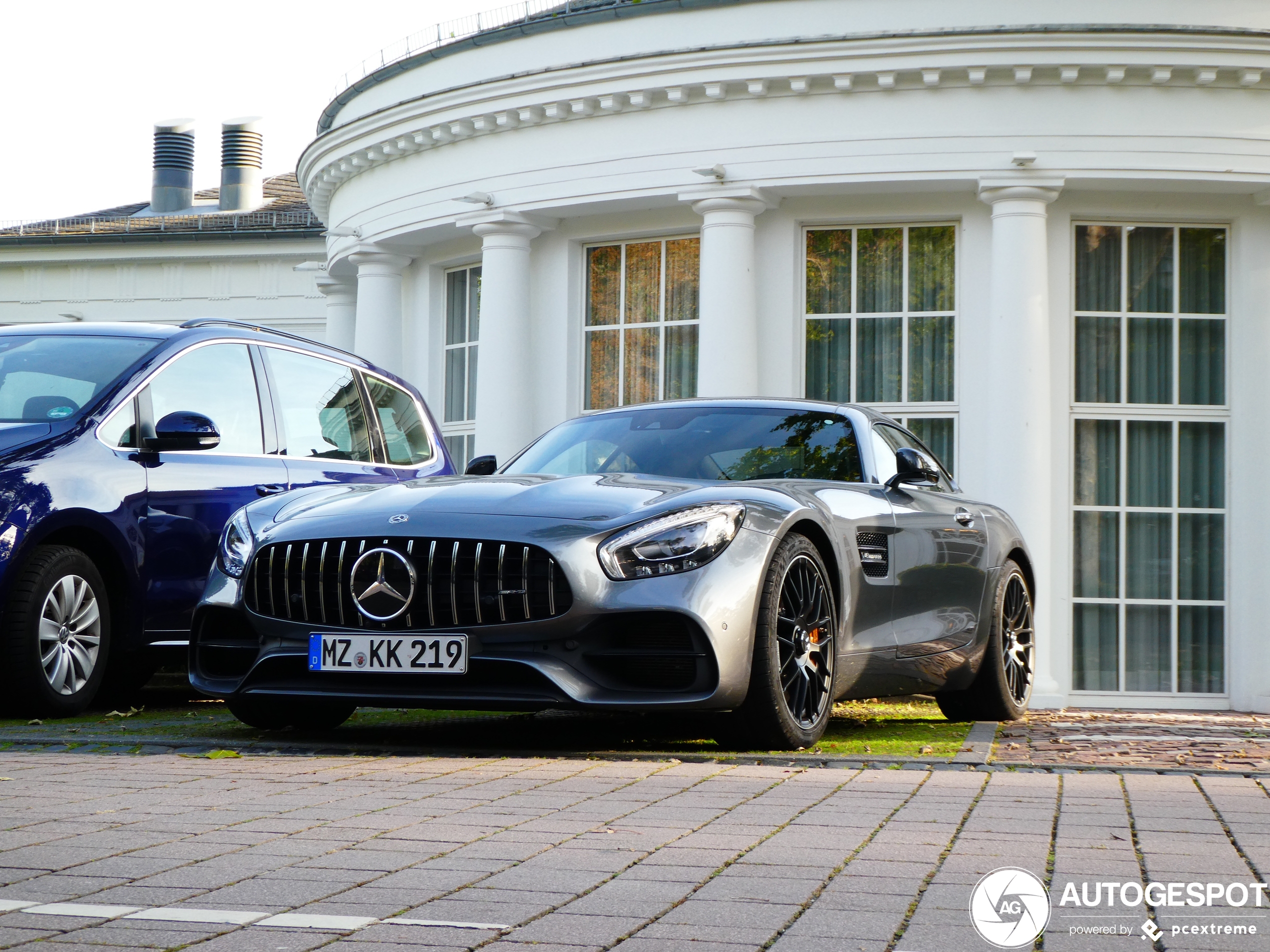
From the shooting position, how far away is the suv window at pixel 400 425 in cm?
948

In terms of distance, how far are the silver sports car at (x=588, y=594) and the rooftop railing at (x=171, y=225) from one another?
→ 22.9m

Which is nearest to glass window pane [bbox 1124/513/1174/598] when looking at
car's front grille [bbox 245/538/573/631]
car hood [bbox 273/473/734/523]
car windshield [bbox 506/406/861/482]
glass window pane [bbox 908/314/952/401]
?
glass window pane [bbox 908/314/952/401]

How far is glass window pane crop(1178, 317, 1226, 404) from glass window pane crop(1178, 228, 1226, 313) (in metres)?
0.14

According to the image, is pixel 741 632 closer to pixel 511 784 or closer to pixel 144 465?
pixel 511 784

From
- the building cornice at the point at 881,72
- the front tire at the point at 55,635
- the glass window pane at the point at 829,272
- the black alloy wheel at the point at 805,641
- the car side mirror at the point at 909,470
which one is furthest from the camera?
the glass window pane at the point at 829,272

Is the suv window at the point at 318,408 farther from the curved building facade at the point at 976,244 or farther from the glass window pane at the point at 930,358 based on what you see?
the glass window pane at the point at 930,358

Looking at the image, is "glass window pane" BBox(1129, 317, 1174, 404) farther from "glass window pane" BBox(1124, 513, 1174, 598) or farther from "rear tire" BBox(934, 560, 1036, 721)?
"rear tire" BBox(934, 560, 1036, 721)

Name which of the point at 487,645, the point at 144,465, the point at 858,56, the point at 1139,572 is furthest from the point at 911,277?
the point at 487,645

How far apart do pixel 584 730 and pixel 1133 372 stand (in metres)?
9.93

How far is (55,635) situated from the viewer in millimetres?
7164

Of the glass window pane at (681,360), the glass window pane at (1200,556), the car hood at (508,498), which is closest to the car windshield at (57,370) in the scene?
the car hood at (508,498)

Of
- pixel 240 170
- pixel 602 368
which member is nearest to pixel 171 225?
pixel 240 170

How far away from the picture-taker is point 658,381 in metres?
16.4

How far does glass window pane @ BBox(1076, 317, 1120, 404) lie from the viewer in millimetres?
15211
